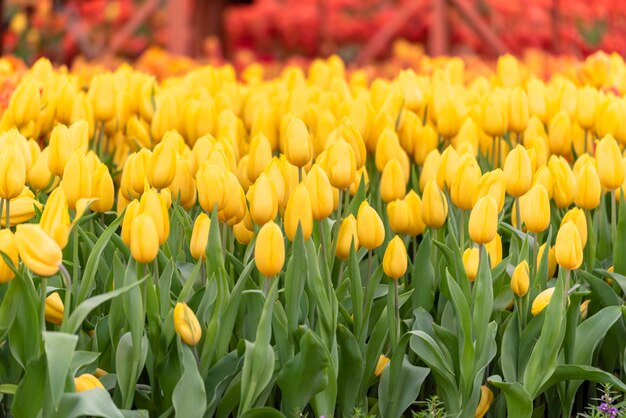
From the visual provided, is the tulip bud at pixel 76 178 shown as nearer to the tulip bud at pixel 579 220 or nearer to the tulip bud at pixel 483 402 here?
the tulip bud at pixel 483 402

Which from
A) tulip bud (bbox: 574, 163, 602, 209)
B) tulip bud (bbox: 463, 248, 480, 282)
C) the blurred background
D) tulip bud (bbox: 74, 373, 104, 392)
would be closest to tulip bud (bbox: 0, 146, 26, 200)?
tulip bud (bbox: 74, 373, 104, 392)

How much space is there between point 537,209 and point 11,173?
93 cm

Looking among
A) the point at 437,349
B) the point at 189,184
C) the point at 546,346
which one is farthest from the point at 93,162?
the point at 546,346

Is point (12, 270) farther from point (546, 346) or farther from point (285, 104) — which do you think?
point (285, 104)

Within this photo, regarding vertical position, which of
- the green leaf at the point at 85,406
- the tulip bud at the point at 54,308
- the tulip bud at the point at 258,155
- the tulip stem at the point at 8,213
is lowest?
the green leaf at the point at 85,406

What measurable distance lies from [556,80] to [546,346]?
6.58 feet

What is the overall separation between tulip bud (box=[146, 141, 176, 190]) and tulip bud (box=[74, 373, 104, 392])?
430 mm

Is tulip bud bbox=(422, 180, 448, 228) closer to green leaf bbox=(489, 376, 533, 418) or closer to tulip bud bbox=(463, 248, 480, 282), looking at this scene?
tulip bud bbox=(463, 248, 480, 282)

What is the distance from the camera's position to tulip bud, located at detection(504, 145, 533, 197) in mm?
2055

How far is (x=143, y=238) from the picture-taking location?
1696mm

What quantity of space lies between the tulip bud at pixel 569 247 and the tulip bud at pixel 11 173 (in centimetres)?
93

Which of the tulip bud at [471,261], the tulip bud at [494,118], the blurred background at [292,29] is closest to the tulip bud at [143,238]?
the tulip bud at [471,261]

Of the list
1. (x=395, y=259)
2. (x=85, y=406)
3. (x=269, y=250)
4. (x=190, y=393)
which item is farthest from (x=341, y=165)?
(x=85, y=406)

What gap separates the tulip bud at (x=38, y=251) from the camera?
1.55m
